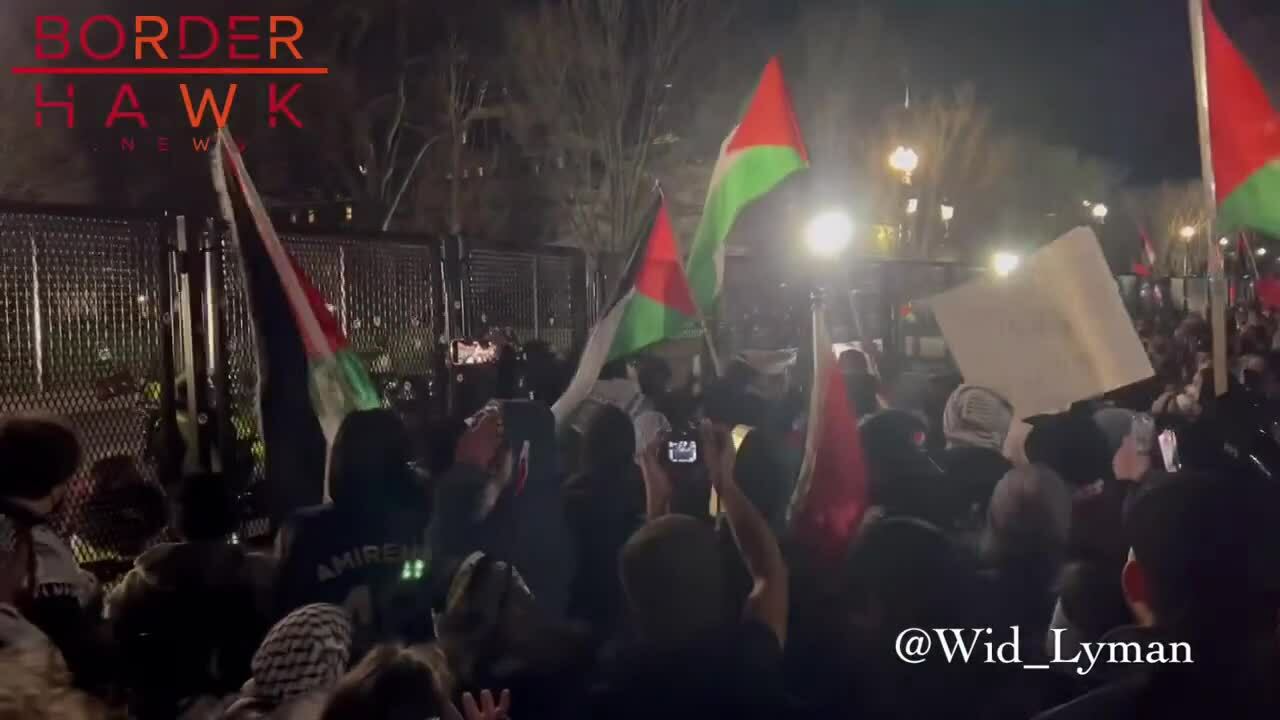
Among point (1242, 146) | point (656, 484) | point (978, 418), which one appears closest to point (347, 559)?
point (656, 484)

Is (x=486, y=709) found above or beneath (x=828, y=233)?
beneath

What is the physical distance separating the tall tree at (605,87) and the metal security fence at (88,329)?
17.4m

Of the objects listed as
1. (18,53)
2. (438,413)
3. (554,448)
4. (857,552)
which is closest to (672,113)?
(18,53)

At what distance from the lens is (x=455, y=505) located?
4527mm

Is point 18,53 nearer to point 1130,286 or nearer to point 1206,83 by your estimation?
point 1130,286

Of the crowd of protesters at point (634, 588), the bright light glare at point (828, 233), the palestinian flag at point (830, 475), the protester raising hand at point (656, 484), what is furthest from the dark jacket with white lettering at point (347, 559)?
the bright light glare at point (828, 233)

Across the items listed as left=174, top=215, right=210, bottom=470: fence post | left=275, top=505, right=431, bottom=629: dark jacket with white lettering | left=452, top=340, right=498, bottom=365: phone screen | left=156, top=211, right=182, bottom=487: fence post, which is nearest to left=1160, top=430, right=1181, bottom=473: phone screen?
left=275, top=505, right=431, bottom=629: dark jacket with white lettering

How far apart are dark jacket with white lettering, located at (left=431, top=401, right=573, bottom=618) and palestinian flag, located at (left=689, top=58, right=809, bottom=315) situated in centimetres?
296

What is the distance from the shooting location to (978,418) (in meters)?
5.84

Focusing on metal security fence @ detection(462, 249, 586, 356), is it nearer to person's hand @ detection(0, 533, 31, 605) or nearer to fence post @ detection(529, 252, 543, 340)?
fence post @ detection(529, 252, 543, 340)

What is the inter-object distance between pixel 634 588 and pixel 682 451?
208 centimetres

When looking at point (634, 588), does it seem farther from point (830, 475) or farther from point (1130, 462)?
point (1130, 462)

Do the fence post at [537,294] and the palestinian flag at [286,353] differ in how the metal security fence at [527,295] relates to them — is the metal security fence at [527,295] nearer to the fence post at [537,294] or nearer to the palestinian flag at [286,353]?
the fence post at [537,294]

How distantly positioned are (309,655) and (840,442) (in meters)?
2.40
